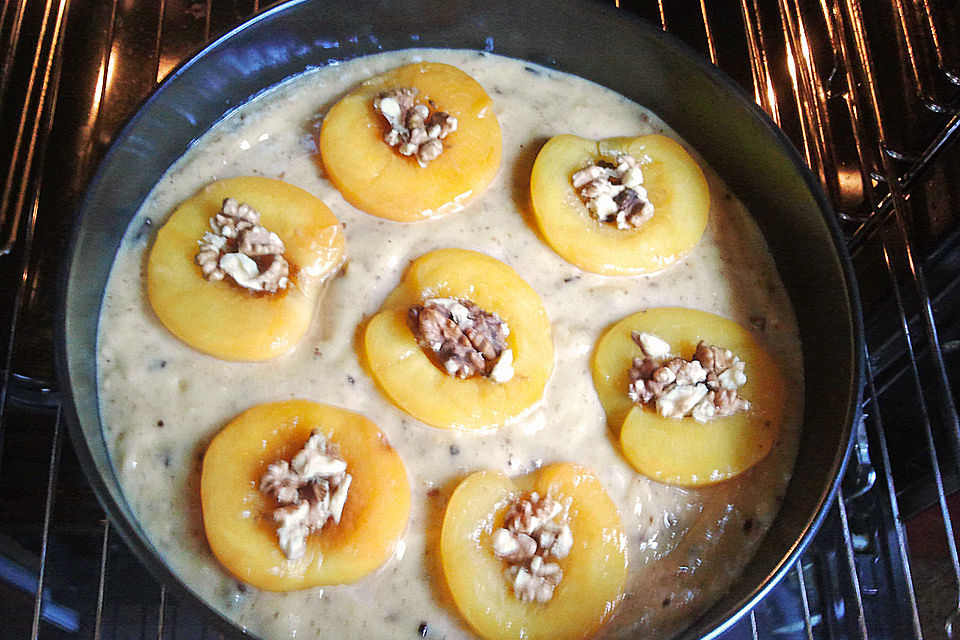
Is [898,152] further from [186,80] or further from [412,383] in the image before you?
[186,80]

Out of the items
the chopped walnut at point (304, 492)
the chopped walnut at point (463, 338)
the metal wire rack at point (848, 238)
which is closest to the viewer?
the chopped walnut at point (304, 492)

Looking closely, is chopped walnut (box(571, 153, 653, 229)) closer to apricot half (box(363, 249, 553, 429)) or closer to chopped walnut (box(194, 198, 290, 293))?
apricot half (box(363, 249, 553, 429))

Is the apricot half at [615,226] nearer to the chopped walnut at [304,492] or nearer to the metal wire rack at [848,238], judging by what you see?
the metal wire rack at [848,238]

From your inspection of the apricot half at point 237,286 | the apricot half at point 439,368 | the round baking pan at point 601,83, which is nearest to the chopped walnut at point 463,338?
the apricot half at point 439,368

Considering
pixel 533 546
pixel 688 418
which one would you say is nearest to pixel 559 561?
pixel 533 546

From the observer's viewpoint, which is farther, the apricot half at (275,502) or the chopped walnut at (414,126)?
the chopped walnut at (414,126)

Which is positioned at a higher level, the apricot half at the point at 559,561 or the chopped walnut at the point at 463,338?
the chopped walnut at the point at 463,338

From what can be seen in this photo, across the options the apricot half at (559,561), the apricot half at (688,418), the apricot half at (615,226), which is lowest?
the apricot half at (559,561)

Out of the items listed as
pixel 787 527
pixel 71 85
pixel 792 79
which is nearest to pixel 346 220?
pixel 71 85
